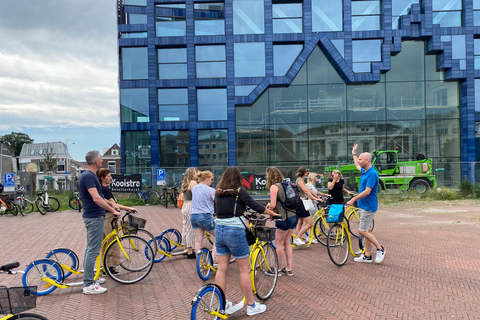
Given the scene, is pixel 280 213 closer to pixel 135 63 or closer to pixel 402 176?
pixel 402 176

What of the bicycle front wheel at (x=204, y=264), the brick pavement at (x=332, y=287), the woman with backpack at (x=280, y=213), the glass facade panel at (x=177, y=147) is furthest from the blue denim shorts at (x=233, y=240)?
the glass facade panel at (x=177, y=147)

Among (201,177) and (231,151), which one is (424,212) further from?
(231,151)

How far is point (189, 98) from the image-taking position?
2398 centimetres

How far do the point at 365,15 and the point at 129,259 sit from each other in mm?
24231

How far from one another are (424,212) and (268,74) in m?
14.3

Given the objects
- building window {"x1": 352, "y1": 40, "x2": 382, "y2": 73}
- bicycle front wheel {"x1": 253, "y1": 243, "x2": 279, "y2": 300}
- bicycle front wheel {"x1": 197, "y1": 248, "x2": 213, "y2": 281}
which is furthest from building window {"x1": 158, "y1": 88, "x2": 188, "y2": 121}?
bicycle front wheel {"x1": 253, "y1": 243, "x2": 279, "y2": 300}

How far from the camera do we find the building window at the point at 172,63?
2414cm

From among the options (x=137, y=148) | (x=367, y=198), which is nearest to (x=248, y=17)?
(x=137, y=148)

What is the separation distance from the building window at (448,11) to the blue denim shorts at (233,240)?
26.5 metres

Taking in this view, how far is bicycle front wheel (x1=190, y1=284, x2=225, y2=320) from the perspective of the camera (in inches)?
130

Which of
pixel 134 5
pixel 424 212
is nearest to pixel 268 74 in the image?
pixel 134 5

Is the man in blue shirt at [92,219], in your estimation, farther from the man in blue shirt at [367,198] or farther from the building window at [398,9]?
the building window at [398,9]

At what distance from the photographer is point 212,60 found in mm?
24094

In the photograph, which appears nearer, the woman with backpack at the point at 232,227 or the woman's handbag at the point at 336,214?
the woman with backpack at the point at 232,227
